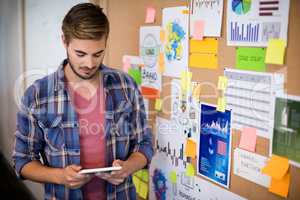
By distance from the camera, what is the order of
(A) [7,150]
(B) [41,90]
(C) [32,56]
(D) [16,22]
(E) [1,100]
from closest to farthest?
(B) [41,90] → (C) [32,56] → (D) [16,22] → (A) [7,150] → (E) [1,100]

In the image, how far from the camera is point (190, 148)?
1.58 meters

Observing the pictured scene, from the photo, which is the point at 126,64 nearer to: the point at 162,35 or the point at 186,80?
the point at 162,35

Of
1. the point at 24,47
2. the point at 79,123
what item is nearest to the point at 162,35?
the point at 79,123

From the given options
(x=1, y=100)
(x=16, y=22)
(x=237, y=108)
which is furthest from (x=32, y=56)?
(x=237, y=108)

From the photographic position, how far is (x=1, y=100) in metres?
3.93

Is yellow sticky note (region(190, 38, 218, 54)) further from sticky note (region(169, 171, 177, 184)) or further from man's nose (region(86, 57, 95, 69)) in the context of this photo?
sticky note (region(169, 171, 177, 184))

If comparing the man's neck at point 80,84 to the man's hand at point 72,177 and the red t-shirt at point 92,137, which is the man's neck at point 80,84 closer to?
the red t-shirt at point 92,137

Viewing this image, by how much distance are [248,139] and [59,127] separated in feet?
2.33

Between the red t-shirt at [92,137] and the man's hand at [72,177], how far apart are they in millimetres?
104

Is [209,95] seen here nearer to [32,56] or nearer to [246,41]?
[246,41]

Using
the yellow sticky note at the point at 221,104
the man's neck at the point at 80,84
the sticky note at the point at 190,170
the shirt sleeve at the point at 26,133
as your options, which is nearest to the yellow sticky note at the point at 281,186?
the yellow sticky note at the point at 221,104

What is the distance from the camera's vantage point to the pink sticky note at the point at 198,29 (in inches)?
57.2

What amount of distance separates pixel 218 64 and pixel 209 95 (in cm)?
13

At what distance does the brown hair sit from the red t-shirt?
24 centimetres
